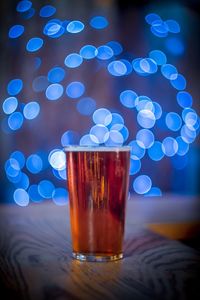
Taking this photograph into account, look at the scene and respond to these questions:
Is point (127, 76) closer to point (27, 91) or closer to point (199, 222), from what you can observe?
point (27, 91)

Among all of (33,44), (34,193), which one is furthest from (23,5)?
(34,193)

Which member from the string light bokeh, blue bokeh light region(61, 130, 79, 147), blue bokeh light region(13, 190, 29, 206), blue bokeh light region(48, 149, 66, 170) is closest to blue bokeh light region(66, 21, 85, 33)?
the string light bokeh

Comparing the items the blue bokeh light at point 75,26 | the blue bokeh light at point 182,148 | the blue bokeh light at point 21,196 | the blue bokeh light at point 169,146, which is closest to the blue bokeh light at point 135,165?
the blue bokeh light at point 169,146

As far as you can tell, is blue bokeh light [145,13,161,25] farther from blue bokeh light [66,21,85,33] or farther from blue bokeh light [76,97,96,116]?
blue bokeh light [76,97,96,116]

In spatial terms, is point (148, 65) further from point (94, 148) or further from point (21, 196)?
point (94, 148)

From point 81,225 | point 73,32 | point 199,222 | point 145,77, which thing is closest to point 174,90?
point 145,77
